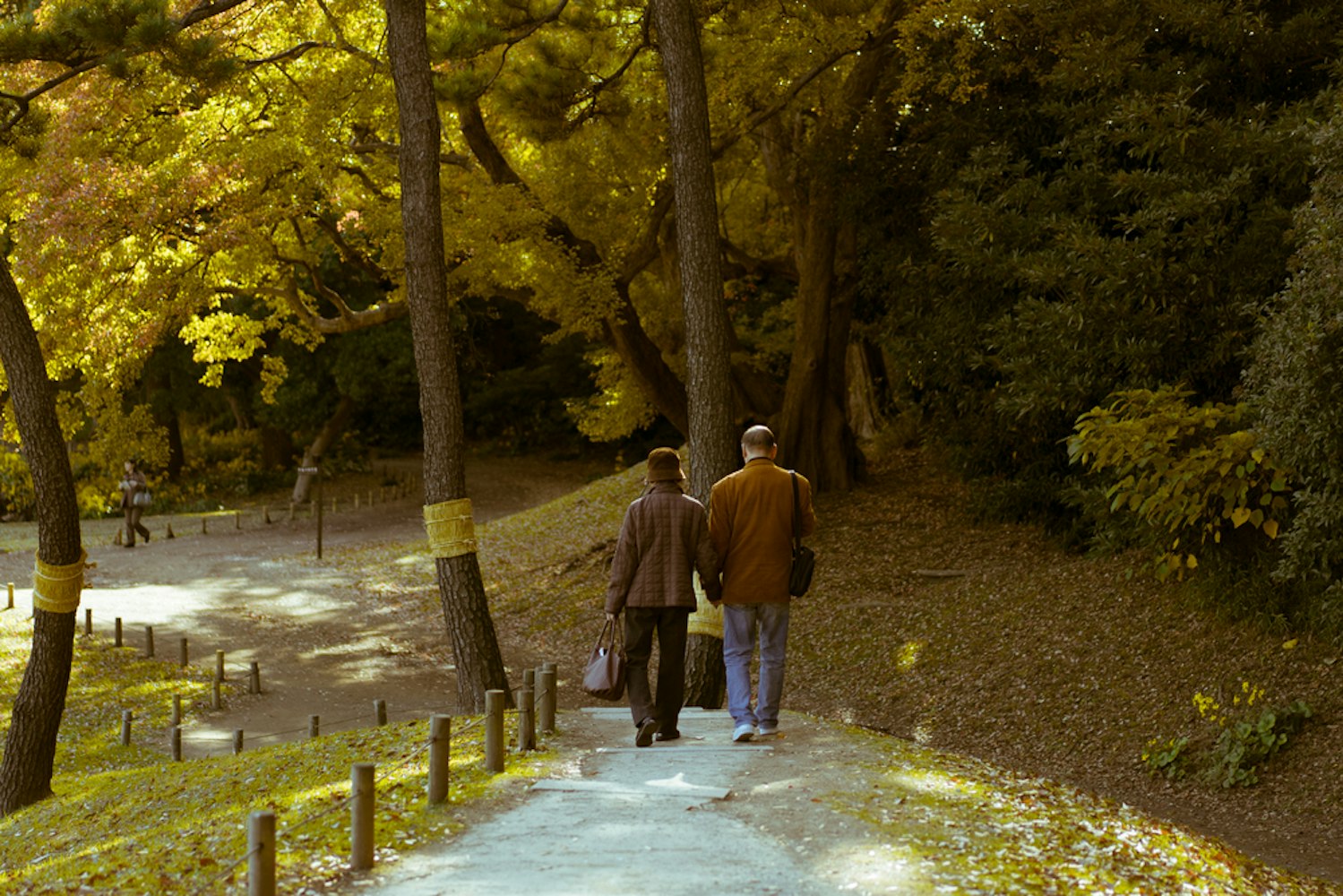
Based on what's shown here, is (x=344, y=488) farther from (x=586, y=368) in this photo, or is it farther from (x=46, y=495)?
(x=46, y=495)

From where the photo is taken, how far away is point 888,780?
7.27 m

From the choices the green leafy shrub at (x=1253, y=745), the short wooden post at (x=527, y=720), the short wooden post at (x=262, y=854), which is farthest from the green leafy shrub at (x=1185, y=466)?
the short wooden post at (x=262, y=854)

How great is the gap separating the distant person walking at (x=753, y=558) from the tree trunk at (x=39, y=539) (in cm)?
535

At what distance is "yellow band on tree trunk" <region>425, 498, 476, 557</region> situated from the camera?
412 inches

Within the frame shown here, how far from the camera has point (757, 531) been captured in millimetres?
8117

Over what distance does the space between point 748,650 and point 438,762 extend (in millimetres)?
2314

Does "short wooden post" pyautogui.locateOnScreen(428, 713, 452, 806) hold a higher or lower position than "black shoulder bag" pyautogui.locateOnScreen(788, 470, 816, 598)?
lower

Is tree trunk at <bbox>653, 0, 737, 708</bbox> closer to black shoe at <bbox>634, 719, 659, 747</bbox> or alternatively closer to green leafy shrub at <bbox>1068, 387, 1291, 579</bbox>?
black shoe at <bbox>634, 719, 659, 747</bbox>

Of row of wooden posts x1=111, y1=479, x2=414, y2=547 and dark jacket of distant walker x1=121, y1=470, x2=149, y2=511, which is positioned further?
row of wooden posts x1=111, y1=479, x2=414, y2=547

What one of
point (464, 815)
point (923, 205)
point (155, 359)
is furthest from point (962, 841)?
point (155, 359)

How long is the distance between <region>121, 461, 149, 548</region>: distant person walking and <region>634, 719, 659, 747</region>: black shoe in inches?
864

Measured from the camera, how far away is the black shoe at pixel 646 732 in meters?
7.88

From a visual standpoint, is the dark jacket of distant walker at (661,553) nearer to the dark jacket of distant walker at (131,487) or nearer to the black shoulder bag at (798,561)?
the black shoulder bag at (798,561)

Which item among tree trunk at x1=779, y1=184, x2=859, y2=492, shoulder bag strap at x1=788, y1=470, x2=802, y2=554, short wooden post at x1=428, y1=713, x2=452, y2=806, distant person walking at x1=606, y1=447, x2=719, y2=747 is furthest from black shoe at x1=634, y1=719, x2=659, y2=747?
tree trunk at x1=779, y1=184, x2=859, y2=492
